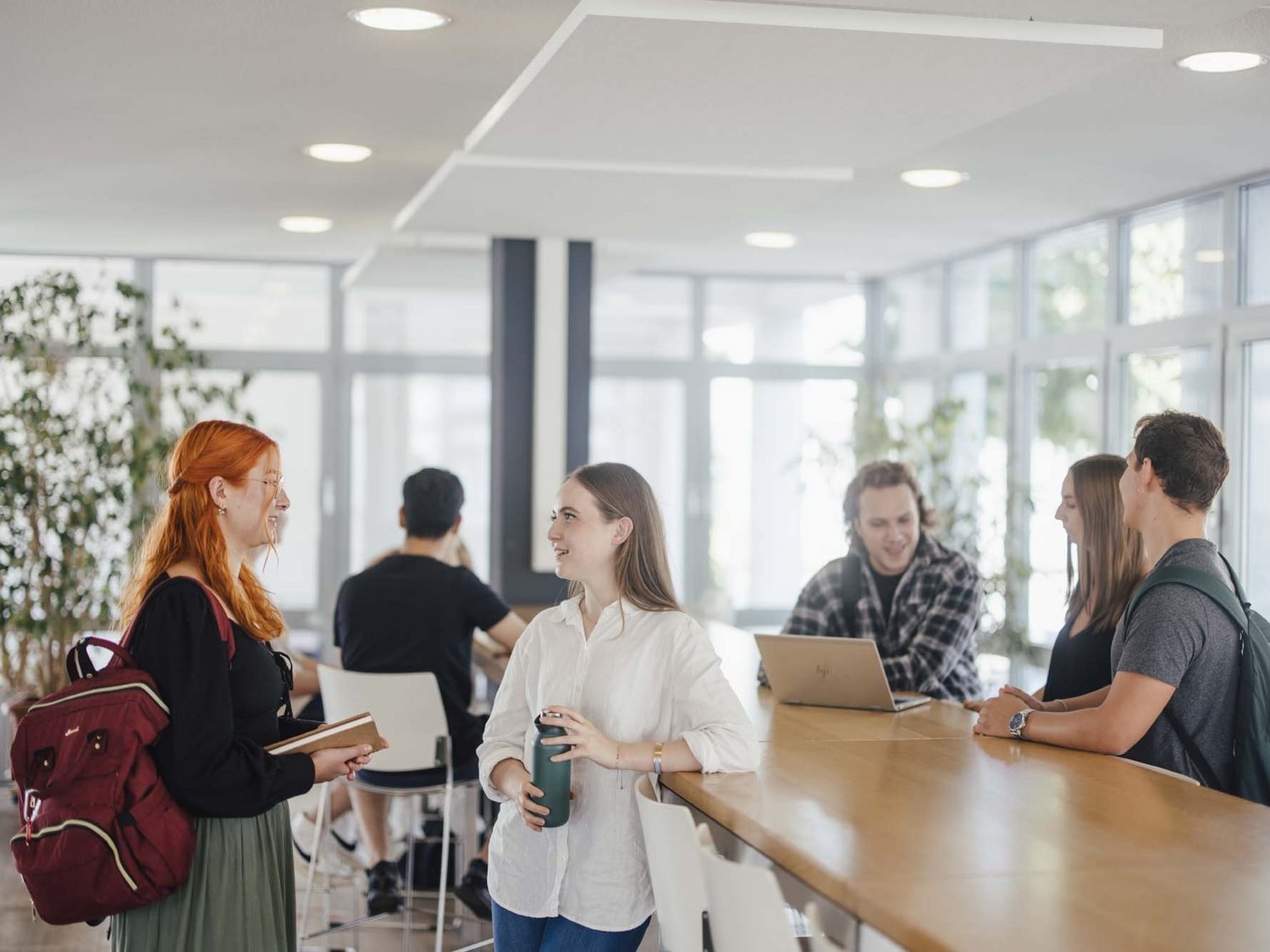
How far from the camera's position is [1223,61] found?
3.91 m

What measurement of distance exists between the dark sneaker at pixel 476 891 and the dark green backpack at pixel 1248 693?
7.91 ft

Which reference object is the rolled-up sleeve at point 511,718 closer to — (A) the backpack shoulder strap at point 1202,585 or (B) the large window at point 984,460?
(A) the backpack shoulder strap at point 1202,585

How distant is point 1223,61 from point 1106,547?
153 cm

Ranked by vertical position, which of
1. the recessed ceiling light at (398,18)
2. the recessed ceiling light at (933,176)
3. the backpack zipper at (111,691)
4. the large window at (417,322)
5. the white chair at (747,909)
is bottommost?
the white chair at (747,909)

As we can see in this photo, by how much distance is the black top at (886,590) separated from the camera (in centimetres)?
403

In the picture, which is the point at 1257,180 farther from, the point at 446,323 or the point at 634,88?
the point at 446,323

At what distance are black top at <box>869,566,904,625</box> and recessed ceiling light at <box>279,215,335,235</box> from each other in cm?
364

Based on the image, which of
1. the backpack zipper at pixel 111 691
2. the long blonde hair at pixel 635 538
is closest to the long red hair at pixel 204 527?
the backpack zipper at pixel 111 691

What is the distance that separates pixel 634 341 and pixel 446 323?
115 cm

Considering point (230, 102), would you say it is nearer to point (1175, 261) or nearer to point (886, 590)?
point (886, 590)

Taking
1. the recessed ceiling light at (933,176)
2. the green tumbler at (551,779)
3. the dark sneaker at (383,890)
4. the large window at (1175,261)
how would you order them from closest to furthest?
the green tumbler at (551,779) → the dark sneaker at (383,890) → the recessed ceiling light at (933,176) → the large window at (1175,261)

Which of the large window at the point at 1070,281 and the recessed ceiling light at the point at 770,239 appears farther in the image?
the recessed ceiling light at the point at 770,239

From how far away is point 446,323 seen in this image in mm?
8672

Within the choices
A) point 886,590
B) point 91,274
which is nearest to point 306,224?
point 91,274
